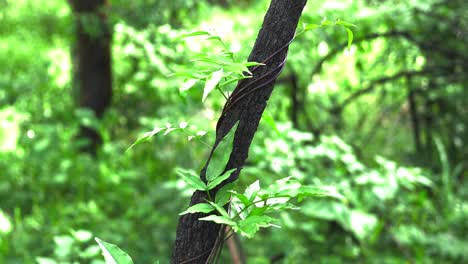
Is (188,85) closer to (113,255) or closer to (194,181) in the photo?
(194,181)

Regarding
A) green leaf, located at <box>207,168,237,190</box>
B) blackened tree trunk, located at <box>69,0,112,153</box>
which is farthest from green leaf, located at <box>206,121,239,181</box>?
blackened tree trunk, located at <box>69,0,112,153</box>

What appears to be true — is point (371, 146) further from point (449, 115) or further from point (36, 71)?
point (36, 71)

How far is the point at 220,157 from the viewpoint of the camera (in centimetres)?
94

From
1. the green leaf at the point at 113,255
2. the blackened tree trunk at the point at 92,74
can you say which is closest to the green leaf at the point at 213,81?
the green leaf at the point at 113,255

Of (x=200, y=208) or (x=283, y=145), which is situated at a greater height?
(x=283, y=145)

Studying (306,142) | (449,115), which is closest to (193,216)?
(306,142)

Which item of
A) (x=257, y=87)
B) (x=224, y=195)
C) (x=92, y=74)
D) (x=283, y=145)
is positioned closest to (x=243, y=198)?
(x=224, y=195)

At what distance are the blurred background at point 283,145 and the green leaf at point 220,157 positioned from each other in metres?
1.19

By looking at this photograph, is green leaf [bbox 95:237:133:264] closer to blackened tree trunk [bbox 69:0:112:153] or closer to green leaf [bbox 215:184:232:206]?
green leaf [bbox 215:184:232:206]

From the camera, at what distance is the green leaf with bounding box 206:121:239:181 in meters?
0.93

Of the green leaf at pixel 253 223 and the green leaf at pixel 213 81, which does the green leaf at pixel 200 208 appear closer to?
the green leaf at pixel 253 223

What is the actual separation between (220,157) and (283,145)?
50.3 inches

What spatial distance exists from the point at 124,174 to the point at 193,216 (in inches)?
84.7

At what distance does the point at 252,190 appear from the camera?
0.99 meters
